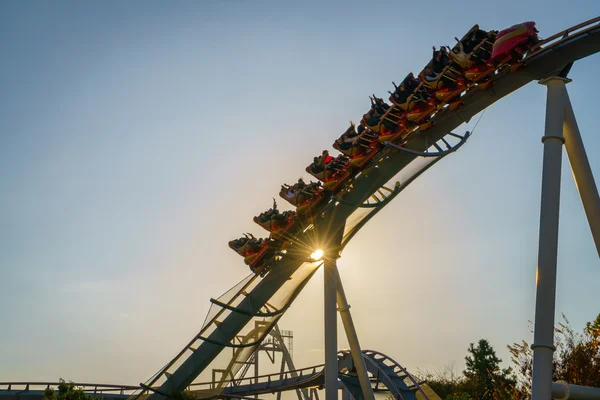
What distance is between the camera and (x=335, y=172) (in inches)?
554

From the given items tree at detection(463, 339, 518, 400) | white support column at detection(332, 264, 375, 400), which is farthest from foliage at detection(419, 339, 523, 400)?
white support column at detection(332, 264, 375, 400)

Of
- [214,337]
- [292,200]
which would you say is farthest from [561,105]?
[214,337]

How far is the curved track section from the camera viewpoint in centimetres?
1341

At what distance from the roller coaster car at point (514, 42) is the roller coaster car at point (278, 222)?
5179mm

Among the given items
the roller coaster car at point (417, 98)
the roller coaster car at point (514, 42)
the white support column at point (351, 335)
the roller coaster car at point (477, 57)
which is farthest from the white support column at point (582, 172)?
the white support column at point (351, 335)

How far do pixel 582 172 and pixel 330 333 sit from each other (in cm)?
594

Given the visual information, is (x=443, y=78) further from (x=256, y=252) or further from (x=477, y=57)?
(x=256, y=252)

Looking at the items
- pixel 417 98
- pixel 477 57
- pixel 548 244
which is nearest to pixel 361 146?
pixel 417 98

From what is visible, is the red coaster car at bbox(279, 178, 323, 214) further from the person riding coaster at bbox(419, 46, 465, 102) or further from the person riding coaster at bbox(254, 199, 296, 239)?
the person riding coaster at bbox(419, 46, 465, 102)

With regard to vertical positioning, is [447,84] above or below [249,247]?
above

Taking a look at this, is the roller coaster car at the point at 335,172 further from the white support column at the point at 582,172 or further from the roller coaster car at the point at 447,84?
the white support column at the point at 582,172

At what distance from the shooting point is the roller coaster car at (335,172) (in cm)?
1399

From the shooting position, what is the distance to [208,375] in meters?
14.7

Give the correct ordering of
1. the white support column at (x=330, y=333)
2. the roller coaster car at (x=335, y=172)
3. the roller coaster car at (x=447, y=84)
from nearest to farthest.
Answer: the roller coaster car at (x=447, y=84) → the roller coaster car at (x=335, y=172) → the white support column at (x=330, y=333)
